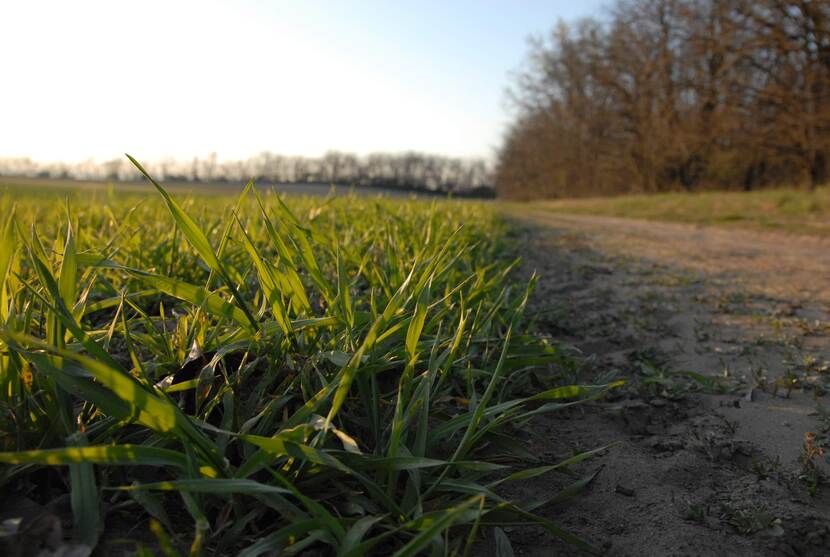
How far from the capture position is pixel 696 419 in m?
1.55

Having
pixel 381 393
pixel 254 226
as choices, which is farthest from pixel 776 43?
pixel 381 393

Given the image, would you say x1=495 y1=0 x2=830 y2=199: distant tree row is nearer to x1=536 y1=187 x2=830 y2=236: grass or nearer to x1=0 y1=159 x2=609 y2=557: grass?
x1=536 y1=187 x2=830 y2=236: grass

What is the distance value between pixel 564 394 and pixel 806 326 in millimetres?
1788

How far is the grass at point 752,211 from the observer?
8.39 metres

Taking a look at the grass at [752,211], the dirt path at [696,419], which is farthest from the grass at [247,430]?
the grass at [752,211]

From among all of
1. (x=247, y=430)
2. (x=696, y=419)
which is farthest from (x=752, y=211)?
(x=247, y=430)

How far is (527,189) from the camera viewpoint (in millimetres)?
34500

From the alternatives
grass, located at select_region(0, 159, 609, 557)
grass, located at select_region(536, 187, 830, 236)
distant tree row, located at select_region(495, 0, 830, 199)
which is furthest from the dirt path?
distant tree row, located at select_region(495, 0, 830, 199)

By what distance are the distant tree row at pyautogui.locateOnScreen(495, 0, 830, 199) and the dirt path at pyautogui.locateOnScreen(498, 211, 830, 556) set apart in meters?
13.6

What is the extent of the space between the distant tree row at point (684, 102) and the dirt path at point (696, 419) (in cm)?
1365

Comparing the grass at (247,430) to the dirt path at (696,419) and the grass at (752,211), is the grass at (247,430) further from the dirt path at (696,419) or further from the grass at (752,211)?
the grass at (752,211)

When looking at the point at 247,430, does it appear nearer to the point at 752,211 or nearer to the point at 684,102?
the point at 752,211

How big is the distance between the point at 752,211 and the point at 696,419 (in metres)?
9.98

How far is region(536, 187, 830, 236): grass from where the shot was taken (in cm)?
839
